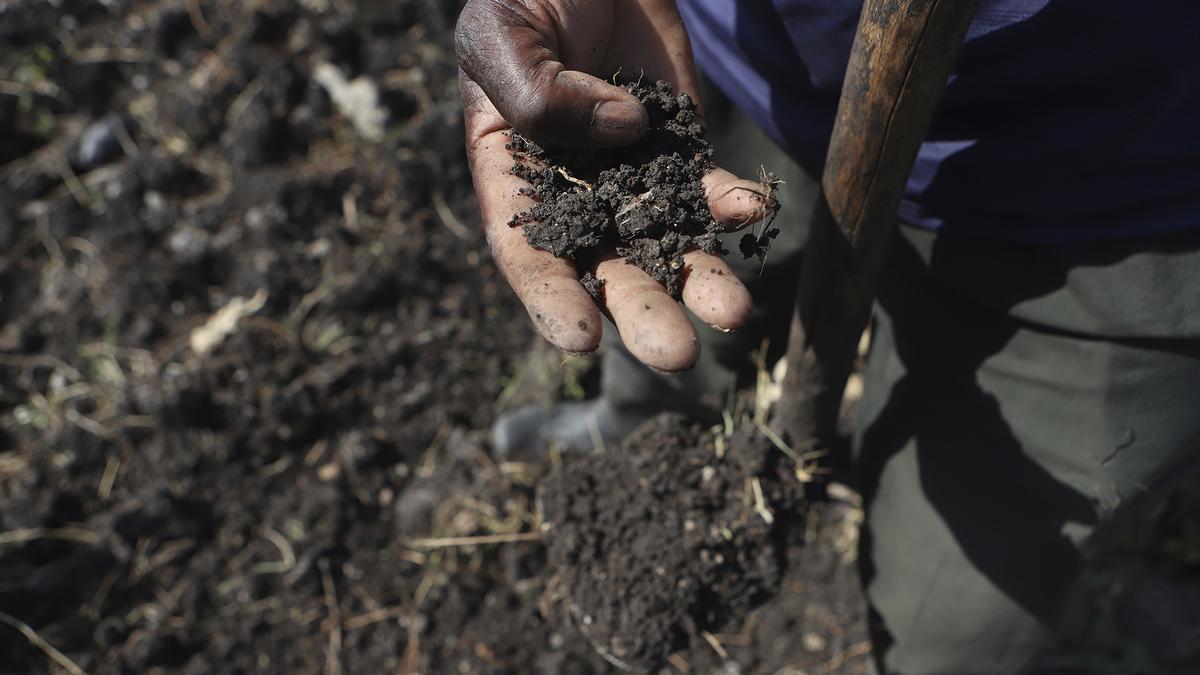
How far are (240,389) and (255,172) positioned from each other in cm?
90

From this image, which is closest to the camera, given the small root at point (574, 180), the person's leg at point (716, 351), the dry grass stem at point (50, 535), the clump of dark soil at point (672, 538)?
the small root at point (574, 180)

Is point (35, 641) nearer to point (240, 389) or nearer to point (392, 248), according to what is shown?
point (240, 389)

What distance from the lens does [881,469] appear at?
2.05 metres

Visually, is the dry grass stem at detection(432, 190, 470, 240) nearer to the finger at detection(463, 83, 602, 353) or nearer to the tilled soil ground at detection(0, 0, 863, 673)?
the tilled soil ground at detection(0, 0, 863, 673)

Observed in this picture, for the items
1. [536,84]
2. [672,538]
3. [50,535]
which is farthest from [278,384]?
[536,84]

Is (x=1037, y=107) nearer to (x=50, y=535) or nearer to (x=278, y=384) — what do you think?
(x=278, y=384)

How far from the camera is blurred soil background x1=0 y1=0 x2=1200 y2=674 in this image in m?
2.40

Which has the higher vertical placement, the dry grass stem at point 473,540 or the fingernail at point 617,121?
the fingernail at point 617,121

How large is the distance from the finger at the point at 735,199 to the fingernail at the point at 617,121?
0.47ft

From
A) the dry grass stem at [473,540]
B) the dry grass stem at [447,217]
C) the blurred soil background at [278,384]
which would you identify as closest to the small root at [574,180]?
the blurred soil background at [278,384]

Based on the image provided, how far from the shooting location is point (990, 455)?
177cm

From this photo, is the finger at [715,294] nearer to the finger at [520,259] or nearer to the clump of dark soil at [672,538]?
the finger at [520,259]

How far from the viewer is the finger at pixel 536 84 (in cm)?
123

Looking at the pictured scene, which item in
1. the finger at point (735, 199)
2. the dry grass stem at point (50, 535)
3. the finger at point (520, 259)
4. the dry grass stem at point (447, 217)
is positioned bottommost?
the dry grass stem at point (50, 535)
